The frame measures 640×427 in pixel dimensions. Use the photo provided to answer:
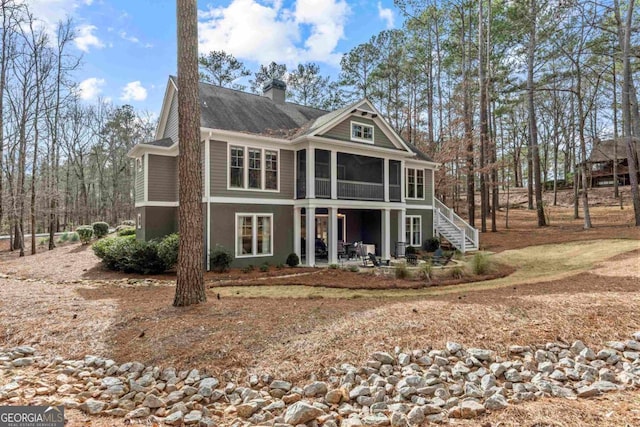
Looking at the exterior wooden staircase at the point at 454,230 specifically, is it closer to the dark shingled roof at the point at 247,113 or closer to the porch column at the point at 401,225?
the porch column at the point at 401,225

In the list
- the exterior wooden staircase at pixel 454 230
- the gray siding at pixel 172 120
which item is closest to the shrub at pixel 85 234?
the gray siding at pixel 172 120

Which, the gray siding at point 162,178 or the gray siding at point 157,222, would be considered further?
the gray siding at point 162,178

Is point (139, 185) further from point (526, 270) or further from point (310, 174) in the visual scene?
point (526, 270)

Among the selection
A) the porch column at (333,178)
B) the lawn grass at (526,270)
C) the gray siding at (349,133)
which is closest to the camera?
the lawn grass at (526,270)

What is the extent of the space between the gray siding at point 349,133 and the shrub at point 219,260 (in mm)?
6383

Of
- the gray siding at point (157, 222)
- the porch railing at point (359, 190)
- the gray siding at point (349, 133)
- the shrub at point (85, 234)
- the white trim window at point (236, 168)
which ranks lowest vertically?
the shrub at point (85, 234)

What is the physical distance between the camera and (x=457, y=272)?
427 inches

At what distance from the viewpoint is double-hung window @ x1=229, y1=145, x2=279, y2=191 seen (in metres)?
12.8

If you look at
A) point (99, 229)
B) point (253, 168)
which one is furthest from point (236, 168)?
point (99, 229)

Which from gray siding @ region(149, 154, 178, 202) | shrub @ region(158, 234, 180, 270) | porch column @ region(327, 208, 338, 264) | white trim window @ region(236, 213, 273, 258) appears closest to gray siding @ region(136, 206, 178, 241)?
gray siding @ region(149, 154, 178, 202)

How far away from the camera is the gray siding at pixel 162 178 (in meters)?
13.4

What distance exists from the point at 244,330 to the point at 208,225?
7.89m

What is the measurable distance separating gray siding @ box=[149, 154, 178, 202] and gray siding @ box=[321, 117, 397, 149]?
6.59 meters

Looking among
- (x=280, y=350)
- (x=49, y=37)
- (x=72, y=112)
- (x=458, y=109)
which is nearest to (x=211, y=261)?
(x=280, y=350)
